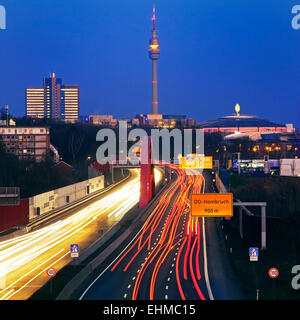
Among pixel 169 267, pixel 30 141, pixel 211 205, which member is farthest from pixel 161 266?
pixel 30 141

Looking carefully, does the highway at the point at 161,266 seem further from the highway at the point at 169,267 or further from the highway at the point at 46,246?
the highway at the point at 46,246

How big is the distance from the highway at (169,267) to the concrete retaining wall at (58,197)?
960 cm

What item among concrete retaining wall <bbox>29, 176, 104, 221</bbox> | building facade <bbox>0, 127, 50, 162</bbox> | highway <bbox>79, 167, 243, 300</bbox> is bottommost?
highway <bbox>79, 167, 243, 300</bbox>

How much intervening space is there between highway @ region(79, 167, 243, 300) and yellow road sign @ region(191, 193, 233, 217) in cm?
253

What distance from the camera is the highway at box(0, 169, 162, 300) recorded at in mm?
30656

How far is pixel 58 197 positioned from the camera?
6275 cm

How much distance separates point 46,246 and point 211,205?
11109 mm

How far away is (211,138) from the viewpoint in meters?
184

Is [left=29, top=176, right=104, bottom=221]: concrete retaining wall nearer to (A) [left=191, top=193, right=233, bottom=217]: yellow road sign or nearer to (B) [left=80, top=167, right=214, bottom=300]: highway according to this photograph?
(B) [left=80, top=167, right=214, bottom=300]: highway

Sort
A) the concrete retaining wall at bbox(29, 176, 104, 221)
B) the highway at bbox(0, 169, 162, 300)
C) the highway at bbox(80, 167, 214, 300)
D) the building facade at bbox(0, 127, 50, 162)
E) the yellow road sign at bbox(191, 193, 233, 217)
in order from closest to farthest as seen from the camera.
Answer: the highway at bbox(80, 167, 214, 300)
the highway at bbox(0, 169, 162, 300)
the yellow road sign at bbox(191, 193, 233, 217)
the concrete retaining wall at bbox(29, 176, 104, 221)
the building facade at bbox(0, 127, 50, 162)

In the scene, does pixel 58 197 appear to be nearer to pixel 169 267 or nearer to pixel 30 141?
pixel 169 267

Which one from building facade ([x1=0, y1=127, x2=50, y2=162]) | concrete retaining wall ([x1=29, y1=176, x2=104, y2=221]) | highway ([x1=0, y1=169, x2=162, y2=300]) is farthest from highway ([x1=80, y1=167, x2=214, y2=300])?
building facade ([x1=0, y1=127, x2=50, y2=162])
